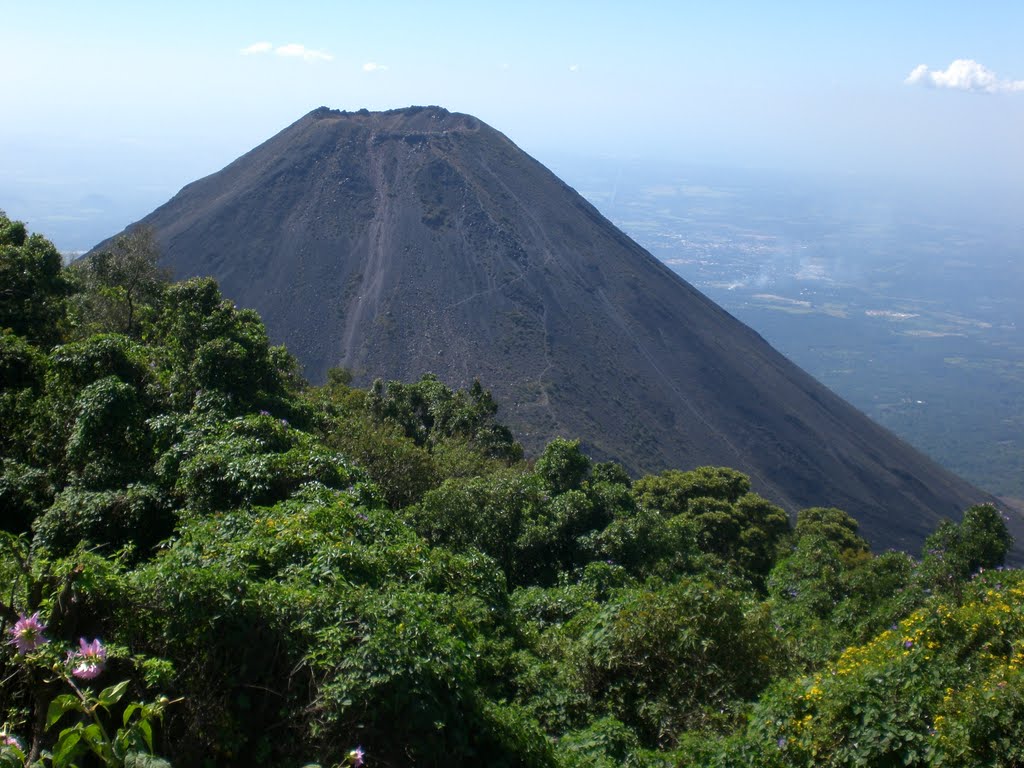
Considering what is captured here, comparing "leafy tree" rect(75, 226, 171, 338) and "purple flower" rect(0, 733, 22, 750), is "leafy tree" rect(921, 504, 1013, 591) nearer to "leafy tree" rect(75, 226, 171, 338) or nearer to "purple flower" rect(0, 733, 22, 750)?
"purple flower" rect(0, 733, 22, 750)

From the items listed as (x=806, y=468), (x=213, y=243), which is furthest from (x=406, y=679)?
(x=213, y=243)

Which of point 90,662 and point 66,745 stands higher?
point 90,662

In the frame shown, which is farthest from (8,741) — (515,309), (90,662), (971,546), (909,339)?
(909,339)

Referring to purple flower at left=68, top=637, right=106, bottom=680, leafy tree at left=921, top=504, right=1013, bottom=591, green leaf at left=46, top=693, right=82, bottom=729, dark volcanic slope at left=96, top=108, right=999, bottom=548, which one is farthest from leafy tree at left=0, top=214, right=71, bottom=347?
dark volcanic slope at left=96, top=108, right=999, bottom=548

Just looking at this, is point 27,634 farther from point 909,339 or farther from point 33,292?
point 909,339

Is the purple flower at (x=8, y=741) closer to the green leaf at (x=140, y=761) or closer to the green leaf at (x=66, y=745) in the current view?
the green leaf at (x=66, y=745)

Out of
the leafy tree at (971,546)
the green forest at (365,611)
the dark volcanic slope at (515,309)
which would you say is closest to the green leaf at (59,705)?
the green forest at (365,611)
